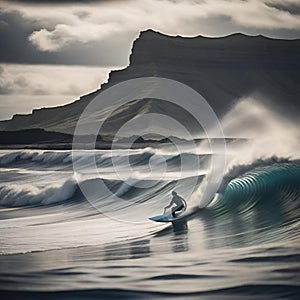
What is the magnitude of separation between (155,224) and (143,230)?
19 centimetres

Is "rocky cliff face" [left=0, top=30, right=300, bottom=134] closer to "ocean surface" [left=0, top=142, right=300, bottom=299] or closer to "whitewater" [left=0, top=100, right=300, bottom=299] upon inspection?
"whitewater" [left=0, top=100, right=300, bottom=299]

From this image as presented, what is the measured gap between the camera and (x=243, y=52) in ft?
36.1

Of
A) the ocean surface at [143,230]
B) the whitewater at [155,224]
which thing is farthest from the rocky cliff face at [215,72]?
the ocean surface at [143,230]

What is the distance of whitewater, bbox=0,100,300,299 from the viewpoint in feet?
16.5

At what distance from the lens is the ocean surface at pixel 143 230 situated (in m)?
4.99

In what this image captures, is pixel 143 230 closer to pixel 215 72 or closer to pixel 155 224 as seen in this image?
pixel 155 224

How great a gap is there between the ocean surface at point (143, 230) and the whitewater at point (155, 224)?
0.03ft

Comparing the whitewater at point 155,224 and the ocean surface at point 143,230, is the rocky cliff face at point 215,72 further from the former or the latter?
the ocean surface at point 143,230

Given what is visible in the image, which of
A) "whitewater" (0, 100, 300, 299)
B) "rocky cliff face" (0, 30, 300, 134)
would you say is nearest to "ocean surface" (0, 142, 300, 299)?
"whitewater" (0, 100, 300, 299)

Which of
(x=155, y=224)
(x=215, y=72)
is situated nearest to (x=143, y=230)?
(x=155, y=224)

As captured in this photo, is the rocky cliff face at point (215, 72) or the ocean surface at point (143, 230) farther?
the rocky cliff face at point (215, 72)

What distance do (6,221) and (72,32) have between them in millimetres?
2628

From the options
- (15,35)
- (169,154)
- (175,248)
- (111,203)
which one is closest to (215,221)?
(175,248)

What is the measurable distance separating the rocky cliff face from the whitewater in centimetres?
36
